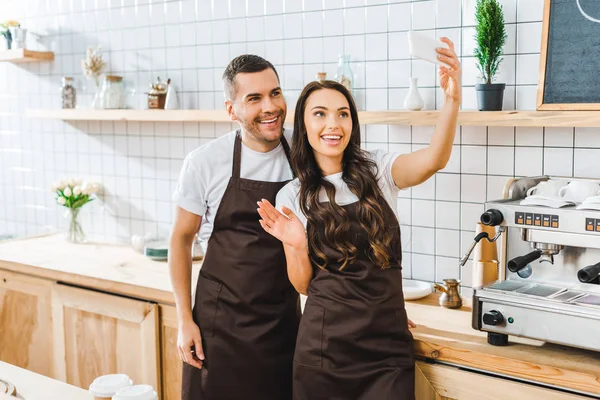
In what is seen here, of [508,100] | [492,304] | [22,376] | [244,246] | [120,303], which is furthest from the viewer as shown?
[120,303]

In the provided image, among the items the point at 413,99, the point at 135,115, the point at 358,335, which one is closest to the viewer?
the point at 358,335

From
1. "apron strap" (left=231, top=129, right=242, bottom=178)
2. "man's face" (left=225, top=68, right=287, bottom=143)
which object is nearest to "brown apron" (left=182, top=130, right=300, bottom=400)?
"apron strap" (left=231, top=129, right=242, bottom=178)

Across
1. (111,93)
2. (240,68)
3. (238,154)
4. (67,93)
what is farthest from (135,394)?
(67,93)

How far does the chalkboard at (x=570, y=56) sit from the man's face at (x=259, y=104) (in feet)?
2.80

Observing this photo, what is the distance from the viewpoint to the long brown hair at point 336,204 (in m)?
1.99

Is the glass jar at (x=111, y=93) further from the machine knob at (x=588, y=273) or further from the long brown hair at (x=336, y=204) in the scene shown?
the machine knob at (x=588, y=273)

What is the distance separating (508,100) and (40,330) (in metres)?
2.24

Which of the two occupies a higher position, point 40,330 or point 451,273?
point 451,273

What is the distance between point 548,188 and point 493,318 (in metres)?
0.47

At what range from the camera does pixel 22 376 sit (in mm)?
1920

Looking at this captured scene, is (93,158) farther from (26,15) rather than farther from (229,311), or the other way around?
(229,311)

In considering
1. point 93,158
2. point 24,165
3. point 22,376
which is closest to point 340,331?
point 22,376

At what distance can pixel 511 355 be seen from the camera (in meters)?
2.04

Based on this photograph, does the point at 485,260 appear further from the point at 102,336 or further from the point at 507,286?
the point at 102,336
